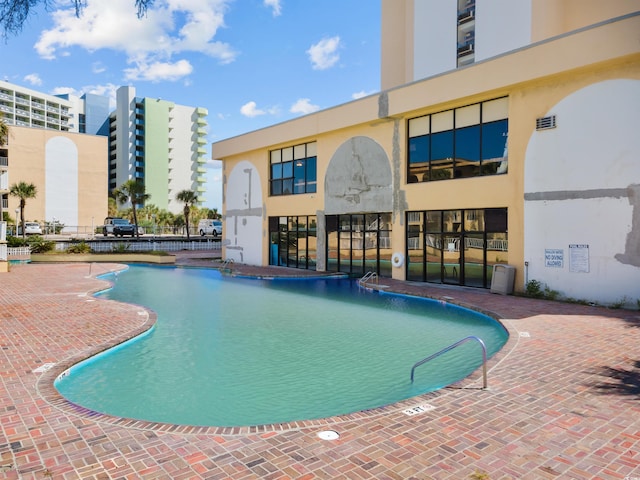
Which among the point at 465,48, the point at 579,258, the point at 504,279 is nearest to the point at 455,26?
the point at 465,48

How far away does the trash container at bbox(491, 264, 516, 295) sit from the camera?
1405cm

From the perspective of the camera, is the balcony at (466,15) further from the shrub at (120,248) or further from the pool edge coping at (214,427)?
the shrub at (120,248)

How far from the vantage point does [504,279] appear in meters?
14.1

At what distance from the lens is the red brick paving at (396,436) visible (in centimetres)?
371

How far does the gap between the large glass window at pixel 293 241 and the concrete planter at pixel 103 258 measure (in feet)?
21.5

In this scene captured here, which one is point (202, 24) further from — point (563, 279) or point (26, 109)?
point (26, 109)

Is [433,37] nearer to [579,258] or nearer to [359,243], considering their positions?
[359,243]

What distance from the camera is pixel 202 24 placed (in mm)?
8867

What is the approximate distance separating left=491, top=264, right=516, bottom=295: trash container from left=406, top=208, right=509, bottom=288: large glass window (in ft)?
1.88

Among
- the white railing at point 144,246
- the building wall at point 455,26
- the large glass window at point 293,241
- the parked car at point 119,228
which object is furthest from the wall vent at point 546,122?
the parked car at point 119,228

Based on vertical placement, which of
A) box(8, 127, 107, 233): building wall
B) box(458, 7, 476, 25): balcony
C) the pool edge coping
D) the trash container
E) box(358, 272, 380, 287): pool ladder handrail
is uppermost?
box(458, 7, 476, 25): balcony

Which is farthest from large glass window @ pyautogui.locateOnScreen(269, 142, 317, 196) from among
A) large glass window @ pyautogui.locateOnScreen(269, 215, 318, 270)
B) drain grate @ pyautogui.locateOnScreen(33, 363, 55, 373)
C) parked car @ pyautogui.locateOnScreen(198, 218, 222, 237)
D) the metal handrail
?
parked car @ pyautogui.locateOnScreen(198, 218, 222, 237)

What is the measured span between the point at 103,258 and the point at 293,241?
12.8m

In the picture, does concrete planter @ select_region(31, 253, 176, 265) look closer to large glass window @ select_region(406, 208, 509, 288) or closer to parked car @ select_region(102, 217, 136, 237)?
large glass window @ select_region(406, 208, 509, 288)
